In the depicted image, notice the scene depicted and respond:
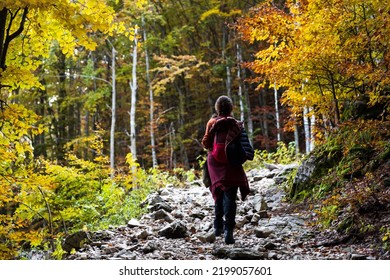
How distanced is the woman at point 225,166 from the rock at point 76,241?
1761 millimetres

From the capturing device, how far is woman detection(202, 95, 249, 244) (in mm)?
4297

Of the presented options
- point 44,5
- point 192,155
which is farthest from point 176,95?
point 44,5

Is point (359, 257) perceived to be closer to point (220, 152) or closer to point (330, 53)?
point (220, 152)

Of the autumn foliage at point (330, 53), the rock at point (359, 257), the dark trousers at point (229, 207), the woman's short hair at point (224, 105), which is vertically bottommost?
the rock at point (359, 257)

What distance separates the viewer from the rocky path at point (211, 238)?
4.03 metres

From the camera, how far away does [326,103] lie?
22.3 ft

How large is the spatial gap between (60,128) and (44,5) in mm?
15611

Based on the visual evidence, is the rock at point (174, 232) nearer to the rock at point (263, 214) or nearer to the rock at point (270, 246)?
the rock at point (270, 246)

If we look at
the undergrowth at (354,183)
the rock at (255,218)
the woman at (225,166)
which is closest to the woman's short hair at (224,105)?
the woman at (225,166)

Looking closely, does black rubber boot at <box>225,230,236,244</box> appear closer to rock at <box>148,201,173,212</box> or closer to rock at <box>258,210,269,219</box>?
rock at <box>258,210,269,219</box>

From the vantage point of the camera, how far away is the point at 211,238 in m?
4.70

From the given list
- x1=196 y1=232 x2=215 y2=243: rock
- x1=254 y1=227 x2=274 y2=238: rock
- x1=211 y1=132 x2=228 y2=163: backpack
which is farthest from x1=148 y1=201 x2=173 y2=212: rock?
x1=211 y1=132 x2=228 y2=163: backpack

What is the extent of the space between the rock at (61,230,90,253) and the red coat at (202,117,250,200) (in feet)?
5.84

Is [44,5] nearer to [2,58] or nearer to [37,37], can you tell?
[2,58]
